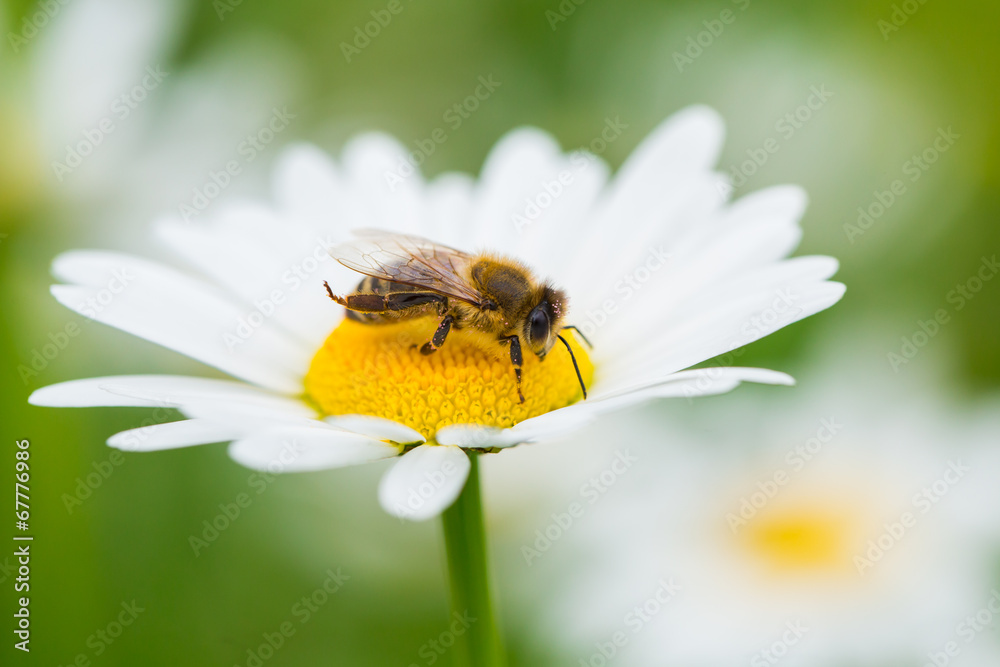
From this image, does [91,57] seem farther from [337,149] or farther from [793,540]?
[793,540]

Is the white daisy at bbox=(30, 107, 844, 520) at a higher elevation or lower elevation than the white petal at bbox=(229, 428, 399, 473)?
higher

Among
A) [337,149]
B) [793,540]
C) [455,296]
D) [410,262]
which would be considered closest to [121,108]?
[337,149]

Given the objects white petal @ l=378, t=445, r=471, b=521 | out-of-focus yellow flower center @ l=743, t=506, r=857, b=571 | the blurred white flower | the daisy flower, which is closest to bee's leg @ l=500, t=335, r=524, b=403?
white petal @ l=378, t=445, r=471, b=521

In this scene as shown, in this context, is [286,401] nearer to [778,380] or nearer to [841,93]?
[778,380]

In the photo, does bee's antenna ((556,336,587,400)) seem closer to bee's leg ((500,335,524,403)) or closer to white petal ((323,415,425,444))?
bee's leg ((500,335,524,403))

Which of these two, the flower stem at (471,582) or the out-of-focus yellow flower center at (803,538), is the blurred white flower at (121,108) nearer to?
the flower stem at (471,582)

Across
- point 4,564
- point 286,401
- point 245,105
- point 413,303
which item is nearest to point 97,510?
point 4,564
